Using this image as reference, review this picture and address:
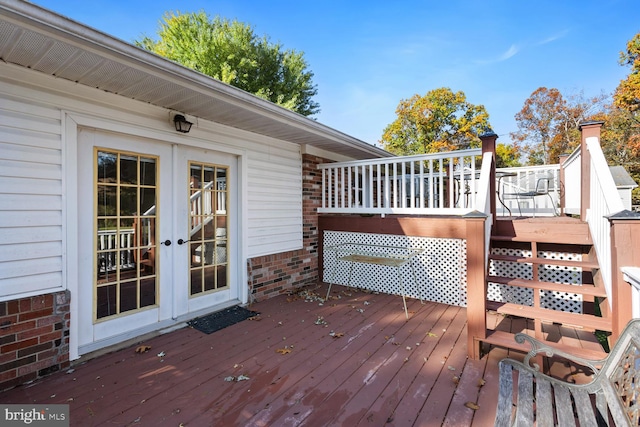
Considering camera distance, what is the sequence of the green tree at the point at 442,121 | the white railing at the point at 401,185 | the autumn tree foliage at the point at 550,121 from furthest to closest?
the green tree at the point at 442,121 → the autumn tree foliage at the point at 550,121 → the white railing at the point at 401,185

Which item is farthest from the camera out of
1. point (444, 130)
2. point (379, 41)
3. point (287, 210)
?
point (444, 130)

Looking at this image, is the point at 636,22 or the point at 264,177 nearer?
the point at 264,177

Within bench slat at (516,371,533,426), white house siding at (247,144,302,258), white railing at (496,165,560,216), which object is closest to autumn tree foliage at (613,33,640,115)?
white railing at (496,165,560,216)

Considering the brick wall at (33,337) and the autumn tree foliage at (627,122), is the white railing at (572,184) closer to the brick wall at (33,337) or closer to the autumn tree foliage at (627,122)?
the brick wall at (33,337)

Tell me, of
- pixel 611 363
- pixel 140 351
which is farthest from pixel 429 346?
pixel 140 351

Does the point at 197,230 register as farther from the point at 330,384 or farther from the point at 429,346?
the point at 429,346

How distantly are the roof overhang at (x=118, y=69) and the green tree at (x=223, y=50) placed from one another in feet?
39.0

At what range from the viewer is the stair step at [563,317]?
2.42 metres

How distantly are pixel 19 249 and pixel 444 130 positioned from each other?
21.0m

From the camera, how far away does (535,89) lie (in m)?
20.1

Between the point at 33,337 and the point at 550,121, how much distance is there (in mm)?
25495

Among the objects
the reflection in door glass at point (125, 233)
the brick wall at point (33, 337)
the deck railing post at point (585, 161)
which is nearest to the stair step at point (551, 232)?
→ the deck railing post at point (585, 161)

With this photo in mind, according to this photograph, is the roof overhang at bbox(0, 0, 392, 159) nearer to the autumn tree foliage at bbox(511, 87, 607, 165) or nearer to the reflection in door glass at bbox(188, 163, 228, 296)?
the reflection in door glass at bbox(188, 163, 228, 296)

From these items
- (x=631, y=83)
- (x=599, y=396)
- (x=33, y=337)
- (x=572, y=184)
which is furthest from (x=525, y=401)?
(x=631, y=83)
